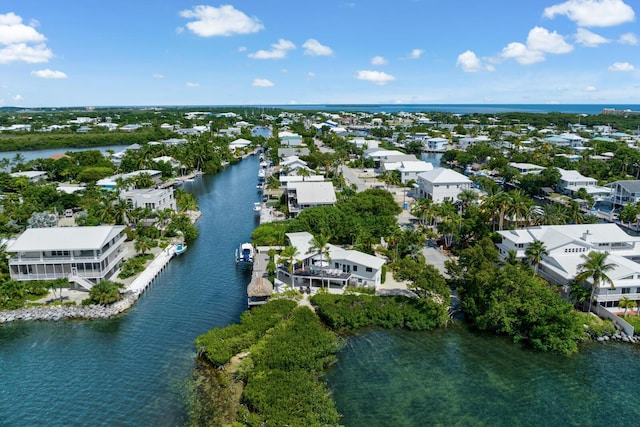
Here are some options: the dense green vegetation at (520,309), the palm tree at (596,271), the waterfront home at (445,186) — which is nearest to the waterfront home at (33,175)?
the waterfront home at (445,186)

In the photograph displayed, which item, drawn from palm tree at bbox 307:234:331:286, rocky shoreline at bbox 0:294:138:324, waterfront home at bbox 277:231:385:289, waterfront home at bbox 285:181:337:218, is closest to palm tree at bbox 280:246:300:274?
waterfront home at bbox 277:231:385:289

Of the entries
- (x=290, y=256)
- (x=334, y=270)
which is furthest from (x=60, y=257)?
(x=334, y=270)

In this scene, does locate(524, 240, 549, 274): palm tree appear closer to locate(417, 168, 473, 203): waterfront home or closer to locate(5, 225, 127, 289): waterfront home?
locate(417, 168, 473, 203): waterfront home

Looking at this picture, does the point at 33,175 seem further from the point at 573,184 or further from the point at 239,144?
the point at 573,184

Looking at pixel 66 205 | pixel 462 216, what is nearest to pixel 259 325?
pixel 462 216

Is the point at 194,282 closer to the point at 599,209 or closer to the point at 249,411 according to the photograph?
the point at 249,411

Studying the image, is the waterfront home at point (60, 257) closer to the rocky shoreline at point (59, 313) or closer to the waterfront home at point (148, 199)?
the rocky shoreline at point (59, 313)
